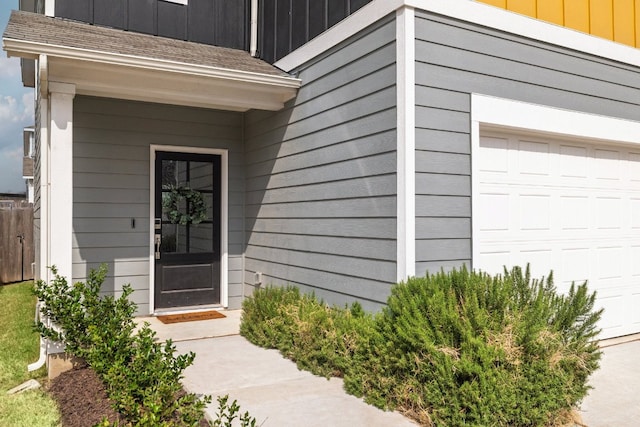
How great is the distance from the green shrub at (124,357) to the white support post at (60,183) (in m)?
0.18

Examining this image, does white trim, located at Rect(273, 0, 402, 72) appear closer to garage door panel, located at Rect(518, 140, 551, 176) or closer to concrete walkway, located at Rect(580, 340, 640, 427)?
garage door panel, located at Rect(518, 140, 551, 176)

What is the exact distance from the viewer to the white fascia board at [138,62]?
400 cm

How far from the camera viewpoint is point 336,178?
4.71 meters

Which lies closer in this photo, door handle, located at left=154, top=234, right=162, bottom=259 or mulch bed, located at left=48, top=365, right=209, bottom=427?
mulch bed, located at left=48, top=365, right=209, bottom=427

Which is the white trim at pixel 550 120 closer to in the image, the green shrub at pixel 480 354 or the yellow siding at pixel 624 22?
the yellow siding at pixel 624 22

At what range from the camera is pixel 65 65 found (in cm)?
438

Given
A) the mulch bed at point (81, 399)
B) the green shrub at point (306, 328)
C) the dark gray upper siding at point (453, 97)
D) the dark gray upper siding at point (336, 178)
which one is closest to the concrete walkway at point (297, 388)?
the green shrub at point (306, 328)

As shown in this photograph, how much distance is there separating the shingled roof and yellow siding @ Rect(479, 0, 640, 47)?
2545mm

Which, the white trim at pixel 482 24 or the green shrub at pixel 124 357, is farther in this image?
the white trim at pixel 482 24

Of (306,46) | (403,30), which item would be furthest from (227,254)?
(403,30)

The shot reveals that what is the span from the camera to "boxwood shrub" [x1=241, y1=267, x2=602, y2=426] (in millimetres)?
2863

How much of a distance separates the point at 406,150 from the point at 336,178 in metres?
1.05

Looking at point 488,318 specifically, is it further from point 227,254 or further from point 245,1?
point 245,1

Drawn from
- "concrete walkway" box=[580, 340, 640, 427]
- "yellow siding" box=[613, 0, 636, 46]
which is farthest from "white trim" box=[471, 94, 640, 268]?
"concrete walkway" box=[580, 340, 640, 427]
